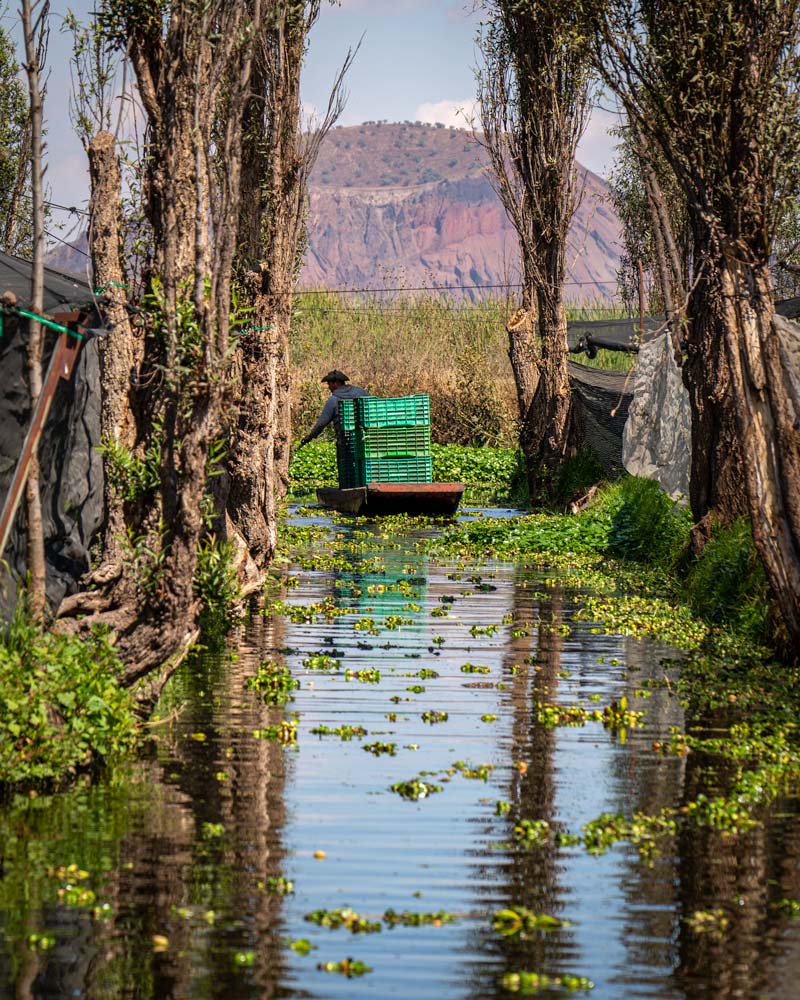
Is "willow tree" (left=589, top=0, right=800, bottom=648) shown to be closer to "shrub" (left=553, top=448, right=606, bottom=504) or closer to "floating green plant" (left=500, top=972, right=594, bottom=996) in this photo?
"floating green plant" (left=500, top=972, right=594, bottom=996)

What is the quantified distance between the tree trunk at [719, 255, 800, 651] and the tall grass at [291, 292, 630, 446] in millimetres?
27917

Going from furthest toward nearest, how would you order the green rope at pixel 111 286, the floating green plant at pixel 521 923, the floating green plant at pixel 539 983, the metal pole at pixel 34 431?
the green rope at pixel 111 286 < the metal pole at pixel 34 431 < the floating green plant at pixel 521 923 < the floating green plant at pixel 539 983

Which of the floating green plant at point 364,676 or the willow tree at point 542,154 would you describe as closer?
the floating green plant at point 364,676

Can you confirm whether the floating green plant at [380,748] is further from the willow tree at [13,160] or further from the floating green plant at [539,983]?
the willow tree at [13,160]

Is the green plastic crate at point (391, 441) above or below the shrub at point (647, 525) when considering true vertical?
above

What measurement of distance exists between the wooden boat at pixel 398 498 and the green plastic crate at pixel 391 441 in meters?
0.73

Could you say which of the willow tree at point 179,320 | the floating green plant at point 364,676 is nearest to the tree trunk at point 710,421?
the floating green plant at point 364,676

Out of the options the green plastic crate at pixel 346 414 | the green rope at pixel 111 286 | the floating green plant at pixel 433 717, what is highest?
the green rope at pixel 111 286

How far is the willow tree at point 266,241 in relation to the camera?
15016 millimetres

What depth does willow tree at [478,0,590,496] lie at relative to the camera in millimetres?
26516

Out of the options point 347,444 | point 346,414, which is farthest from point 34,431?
point 347,444

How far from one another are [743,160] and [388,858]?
7.58m

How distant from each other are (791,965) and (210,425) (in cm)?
486

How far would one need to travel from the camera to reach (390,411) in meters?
27.3
